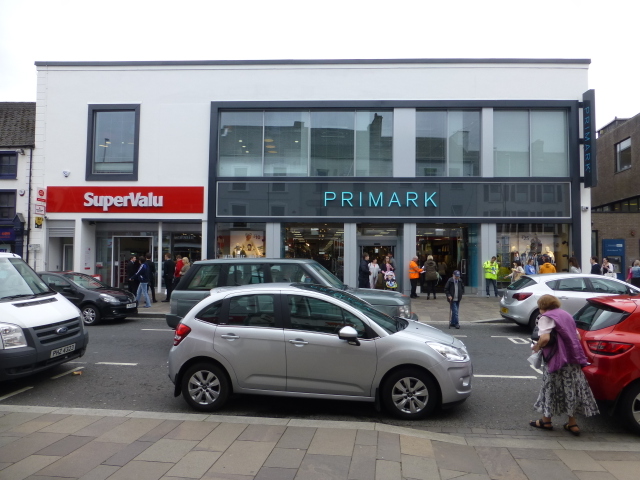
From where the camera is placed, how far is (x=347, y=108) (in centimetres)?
1919

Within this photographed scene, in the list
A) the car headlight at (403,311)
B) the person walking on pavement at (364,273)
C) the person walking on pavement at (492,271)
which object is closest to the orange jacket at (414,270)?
the person walking on pavement at (364,273)

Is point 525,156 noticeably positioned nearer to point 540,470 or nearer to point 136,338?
point 136,338

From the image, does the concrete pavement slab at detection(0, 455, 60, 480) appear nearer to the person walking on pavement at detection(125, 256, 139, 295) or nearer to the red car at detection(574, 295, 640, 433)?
the red car at detection(574, 295, 640, 433)

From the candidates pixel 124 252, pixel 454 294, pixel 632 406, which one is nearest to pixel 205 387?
pixel 632 406

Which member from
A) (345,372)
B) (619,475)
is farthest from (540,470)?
(345,372)

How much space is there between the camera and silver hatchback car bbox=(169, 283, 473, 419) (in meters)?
5.43

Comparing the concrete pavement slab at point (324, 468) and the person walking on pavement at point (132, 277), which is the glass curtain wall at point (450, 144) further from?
the concrete pavement slab at point (324, 468)

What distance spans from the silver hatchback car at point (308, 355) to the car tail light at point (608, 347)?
1.35 m

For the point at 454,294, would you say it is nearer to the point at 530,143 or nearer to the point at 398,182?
the point at 398,182

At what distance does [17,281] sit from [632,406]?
26.9 ft

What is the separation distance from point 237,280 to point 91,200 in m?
13.1

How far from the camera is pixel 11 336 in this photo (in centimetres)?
613

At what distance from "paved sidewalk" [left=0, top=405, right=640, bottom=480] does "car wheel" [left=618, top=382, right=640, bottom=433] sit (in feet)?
0.58

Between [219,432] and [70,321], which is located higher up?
[70,321]
